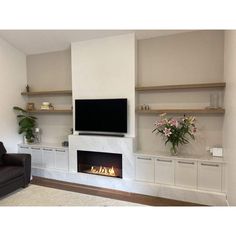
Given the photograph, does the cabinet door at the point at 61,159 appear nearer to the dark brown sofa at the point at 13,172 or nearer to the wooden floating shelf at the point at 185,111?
the dark brown sofa at the point at 13,172

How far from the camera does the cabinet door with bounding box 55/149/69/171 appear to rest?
4195 millimetres

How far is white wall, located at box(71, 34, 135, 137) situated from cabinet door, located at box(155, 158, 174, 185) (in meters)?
0.72

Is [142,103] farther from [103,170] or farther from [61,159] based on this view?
[61,159]

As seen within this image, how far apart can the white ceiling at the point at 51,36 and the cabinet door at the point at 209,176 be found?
232 cm

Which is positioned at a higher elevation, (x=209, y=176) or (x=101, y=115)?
(x=101, y=115)

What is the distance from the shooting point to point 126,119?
3.68m

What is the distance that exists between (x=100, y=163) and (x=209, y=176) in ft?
6.57

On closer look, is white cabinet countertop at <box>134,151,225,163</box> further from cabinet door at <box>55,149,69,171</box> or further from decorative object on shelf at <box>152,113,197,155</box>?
cabinet door at <box>55,149,69,171</box>

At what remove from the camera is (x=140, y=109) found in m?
3.73

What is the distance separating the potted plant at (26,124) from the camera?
4.57m

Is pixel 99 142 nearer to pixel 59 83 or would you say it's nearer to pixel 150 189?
pixel 150 189

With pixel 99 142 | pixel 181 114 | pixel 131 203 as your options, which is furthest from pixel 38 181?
pixel 181 114

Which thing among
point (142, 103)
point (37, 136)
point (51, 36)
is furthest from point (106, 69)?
point (37, 136)
